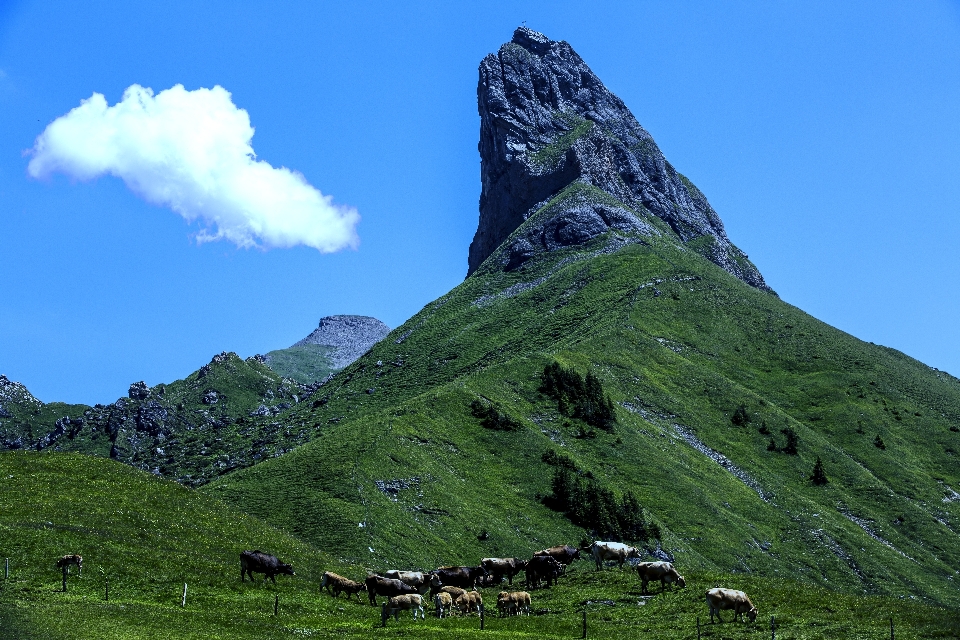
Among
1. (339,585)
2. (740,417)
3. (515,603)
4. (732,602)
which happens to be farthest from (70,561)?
(740,417)

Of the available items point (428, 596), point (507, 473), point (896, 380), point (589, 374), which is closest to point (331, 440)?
point (507, 473)

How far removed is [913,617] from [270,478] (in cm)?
8004

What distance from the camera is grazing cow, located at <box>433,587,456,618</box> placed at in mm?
48000

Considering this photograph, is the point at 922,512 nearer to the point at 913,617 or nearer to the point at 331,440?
the point at 331,440

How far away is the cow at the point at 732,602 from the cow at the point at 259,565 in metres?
25.5

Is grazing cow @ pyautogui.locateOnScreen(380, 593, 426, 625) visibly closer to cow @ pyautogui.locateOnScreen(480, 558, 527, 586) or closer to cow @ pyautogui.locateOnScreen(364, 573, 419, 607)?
cow @ pyautogui.locateOnScreen(364, 573, 419, 607)

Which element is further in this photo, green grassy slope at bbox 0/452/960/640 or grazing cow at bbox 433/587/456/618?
grazing cow at bbox 433/587/456/618

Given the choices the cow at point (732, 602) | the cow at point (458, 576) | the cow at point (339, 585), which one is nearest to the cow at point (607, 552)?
the cow at point (458, 576)

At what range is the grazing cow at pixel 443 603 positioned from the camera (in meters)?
48.0

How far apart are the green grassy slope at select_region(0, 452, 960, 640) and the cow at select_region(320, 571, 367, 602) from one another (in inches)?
26.9

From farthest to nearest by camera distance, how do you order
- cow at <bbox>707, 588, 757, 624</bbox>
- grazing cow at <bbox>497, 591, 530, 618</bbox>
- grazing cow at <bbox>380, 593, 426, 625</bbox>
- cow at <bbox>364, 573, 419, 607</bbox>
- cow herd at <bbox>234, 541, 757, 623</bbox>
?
1. cow at <bbox>364, 573, 419, 607</bbox>
2. grazing cow at <bbox>497, 591, 530, 618</bbox>
3. grazing cow at <bbox>380, 593, 426, 625</bbox>
4. cow herd at <bbox>234, 541, 757, 623</bbox>
5. cow at <bbox>707, 588, 757, 624</bbox>

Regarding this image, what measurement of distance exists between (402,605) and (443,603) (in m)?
3.45

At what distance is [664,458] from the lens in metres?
129

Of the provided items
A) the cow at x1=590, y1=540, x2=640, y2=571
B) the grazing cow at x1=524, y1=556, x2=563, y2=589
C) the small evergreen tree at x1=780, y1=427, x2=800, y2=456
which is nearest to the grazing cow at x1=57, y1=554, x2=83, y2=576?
the grazing cow at x1=524, y1=556, x2=563, y2=589
